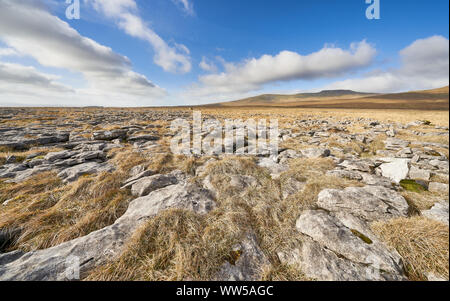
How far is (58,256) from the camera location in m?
2.81

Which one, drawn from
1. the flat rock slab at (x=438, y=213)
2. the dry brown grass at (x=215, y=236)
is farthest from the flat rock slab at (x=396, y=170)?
the dry brown grass at (x=215, y=236)

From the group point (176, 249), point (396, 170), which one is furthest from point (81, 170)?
point (396, 170)

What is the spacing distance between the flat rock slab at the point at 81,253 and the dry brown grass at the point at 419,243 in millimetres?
4057

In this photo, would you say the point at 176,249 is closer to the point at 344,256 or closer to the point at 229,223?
the point at 229,223

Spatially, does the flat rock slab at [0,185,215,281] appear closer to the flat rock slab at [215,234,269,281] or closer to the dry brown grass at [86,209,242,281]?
the dry brown grass at [86,209,242,281]

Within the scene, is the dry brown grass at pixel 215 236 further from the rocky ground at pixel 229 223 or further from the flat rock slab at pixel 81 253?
the flat rock slab at pixel 81 253

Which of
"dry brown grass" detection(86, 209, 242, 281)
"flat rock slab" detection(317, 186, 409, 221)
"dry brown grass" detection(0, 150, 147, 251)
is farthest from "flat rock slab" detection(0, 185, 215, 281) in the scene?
"flat rock slab" detection(317, 186, 409, 221)

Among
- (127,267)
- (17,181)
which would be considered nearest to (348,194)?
(127,267)

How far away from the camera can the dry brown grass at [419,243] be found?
8.89 feet

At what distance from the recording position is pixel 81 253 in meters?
2.85

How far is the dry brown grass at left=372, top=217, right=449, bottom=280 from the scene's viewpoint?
107 inches
